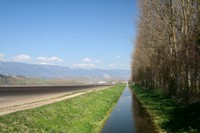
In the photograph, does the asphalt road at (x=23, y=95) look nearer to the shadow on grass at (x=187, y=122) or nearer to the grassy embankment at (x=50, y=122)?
the grassy embankment at (x=50, y=122)

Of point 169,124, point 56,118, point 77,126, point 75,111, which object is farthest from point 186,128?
point 75,111

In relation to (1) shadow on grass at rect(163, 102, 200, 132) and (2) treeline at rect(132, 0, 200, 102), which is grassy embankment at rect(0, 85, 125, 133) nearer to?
(1) shadow on grass at rect(163, 102, 200, 132)

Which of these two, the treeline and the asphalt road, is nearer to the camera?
the treeline

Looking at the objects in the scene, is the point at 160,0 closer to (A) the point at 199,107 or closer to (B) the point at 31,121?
(A) the point at 199,107

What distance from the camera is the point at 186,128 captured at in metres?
19.3

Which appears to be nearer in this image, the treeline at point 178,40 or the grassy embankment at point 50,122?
the grassy embankment at point 50,122

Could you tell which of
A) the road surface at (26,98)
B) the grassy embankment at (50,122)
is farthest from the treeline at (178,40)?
the road surface at (26,98)

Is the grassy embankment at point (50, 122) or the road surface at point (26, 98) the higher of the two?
the road surface at point (26, 98)

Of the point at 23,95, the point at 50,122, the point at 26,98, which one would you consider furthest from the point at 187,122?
the point at 23,95

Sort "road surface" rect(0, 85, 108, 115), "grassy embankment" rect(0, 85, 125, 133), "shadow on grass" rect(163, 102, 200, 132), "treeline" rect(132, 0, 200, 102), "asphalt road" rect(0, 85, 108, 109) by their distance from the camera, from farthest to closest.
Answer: "asphalt road" rect(0, 85, 108, 109)
"treeline" rect(132, 0, 200, 102)
"road surface" rect(0, 85, 108, 115)
"shadow on grass" rect(163, 102, 200, 132)
"grassy embankment" rect(0, 85, 125, 133)

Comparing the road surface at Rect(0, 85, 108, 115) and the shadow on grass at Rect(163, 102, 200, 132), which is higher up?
the road surface at Rect(0, 85, 108, 115)

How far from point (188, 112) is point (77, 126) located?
8.46 m

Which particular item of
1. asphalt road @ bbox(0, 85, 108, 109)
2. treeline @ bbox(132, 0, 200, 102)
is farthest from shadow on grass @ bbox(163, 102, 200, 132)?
asphalt road @ bbox(0, 85, 108, 109)

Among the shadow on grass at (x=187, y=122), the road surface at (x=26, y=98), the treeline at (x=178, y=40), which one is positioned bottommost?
the shadow on grass at (x=187, y=122)
